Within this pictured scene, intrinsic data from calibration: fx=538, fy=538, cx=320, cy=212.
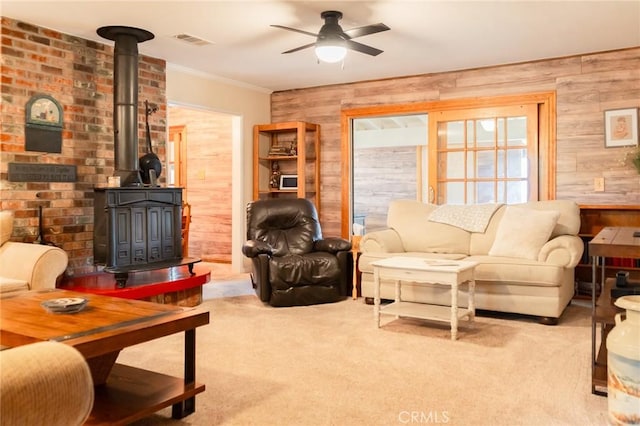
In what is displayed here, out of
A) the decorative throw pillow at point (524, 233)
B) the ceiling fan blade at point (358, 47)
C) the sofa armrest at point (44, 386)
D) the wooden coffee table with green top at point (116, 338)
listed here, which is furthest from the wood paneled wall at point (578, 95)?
the sofa armrest at point (44, 386)

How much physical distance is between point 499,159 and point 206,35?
317 centimetres

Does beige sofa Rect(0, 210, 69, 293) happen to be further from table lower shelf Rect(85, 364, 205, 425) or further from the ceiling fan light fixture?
the ceiling fan light fixture

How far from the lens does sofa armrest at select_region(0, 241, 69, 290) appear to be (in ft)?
11.5

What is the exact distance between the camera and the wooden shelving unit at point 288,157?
6484mm

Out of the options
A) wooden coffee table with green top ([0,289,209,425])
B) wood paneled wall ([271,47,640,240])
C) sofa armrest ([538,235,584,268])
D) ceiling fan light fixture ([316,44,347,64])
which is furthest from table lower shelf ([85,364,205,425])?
wood paneled wall ([271,47,640,240])

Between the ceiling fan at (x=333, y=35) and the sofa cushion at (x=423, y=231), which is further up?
the ceiling fan at (x=333, y=35)

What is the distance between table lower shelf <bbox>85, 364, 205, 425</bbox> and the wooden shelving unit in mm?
4110

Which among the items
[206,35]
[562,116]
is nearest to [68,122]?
[206,35]

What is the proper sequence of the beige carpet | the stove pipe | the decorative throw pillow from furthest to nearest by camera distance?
the stove pipe → the decorative throw pillow → the beige carpet

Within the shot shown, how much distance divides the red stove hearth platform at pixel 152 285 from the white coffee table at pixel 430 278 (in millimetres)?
1745

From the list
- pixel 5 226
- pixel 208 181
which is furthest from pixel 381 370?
pixel 208 181

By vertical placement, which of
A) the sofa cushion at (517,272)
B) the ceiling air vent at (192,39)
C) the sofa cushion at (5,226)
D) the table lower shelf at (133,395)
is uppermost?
the ceiling air vent at (192,39)

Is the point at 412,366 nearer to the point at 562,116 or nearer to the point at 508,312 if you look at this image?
the point at 508,312

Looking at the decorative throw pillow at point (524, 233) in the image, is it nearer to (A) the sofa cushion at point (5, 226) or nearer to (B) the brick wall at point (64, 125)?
(B) the brick wall at point (64, 125)
